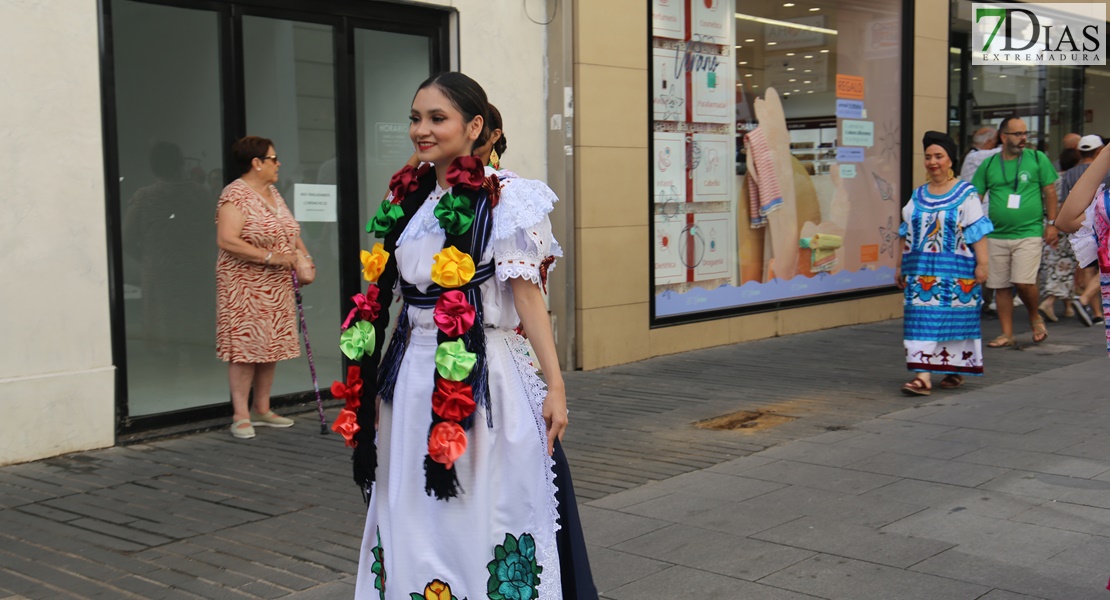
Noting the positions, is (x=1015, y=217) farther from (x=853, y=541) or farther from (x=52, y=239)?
(x=52, y=239)

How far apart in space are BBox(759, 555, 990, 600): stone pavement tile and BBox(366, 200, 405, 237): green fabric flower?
6.84ft

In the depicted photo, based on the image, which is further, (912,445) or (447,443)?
(912,445)

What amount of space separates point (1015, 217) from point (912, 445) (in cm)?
520

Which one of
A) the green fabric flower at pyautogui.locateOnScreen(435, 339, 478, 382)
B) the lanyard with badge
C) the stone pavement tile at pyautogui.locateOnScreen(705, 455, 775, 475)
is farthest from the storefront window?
the green fabric flower at pyautogui.locateOnScreen(435, 339, 478, 382)

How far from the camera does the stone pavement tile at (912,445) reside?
22.4 feet

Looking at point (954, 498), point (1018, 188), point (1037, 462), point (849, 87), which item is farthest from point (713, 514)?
point (849, 87)

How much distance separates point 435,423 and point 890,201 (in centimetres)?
1139

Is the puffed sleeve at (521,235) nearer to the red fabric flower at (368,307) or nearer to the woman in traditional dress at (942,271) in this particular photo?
the red fabric flower at (368,307)

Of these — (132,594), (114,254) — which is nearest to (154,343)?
(114,254)

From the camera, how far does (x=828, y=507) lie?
568 cm

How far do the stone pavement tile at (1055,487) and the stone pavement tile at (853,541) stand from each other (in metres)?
1.10

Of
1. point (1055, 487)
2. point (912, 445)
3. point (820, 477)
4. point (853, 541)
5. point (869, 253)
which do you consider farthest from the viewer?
→ point (869, 253)

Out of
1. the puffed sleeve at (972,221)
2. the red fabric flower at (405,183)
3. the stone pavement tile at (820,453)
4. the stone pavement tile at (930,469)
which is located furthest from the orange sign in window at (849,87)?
the red fabric flower at (405,183)

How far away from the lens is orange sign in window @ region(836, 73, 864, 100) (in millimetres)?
13203
